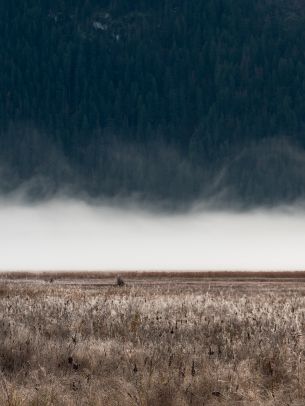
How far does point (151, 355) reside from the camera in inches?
→ 688

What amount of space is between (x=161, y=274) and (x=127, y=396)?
82831 millimetres

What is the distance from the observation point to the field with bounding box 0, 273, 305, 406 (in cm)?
1428

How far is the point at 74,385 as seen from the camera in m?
15.0

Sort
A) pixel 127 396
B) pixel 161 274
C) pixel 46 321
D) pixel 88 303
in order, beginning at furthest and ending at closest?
pixel 161 274
pixel 88 303
pixel 46 321
pixel 127 396

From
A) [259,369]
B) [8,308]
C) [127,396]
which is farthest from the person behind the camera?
[8,308]

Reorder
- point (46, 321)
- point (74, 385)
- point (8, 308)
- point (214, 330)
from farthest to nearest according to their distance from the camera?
point (8, 308)
point (46, 321)
point (214, 330)
point (74, 385)

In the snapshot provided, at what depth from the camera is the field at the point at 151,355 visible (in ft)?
46.9

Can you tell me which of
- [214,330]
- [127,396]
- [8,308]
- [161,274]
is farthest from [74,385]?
[161,274]

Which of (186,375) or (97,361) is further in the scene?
(97,361)

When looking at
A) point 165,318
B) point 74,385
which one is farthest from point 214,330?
point 74,385

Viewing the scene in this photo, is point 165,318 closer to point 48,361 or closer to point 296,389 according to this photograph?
point 48,361

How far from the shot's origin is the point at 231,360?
57.0 ft

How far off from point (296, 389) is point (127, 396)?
307 cm

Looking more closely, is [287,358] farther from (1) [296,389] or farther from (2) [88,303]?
(2) [88,303]
